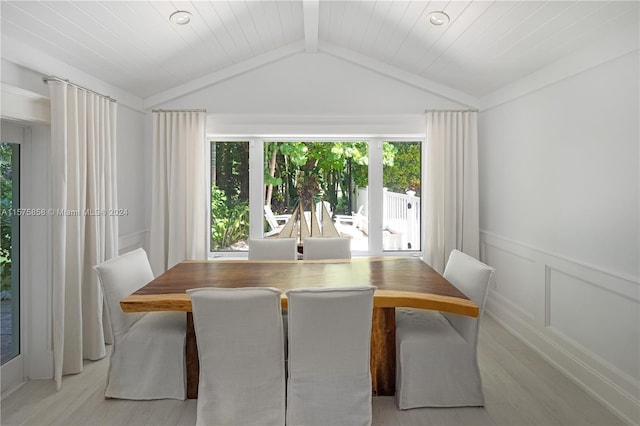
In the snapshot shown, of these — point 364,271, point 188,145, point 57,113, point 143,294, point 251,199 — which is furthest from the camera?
point 251,199

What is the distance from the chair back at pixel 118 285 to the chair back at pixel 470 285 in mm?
2123

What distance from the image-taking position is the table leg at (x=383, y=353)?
2568 mm

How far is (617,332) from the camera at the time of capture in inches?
97.7

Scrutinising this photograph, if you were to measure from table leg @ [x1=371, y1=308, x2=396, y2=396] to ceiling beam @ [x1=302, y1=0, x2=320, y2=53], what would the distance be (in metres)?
2.32

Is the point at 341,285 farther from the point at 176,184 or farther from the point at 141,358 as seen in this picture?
the point at 176,184

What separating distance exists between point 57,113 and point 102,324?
1.64 m

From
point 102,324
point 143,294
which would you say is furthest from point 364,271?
point 102,324

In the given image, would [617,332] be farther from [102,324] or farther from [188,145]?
[188,145]

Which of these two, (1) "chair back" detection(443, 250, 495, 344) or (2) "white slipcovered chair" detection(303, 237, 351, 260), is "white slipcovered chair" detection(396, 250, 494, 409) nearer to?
(1) "chair back" detection(443, 250, 495, 344)

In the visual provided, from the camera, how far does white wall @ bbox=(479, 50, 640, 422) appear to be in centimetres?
239

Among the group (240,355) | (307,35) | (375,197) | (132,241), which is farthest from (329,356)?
(307,35)

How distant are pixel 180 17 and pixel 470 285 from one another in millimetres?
2708

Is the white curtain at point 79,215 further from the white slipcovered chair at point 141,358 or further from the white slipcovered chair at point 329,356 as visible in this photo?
the white slipcovered chair at point 329,356

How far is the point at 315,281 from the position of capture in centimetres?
271
